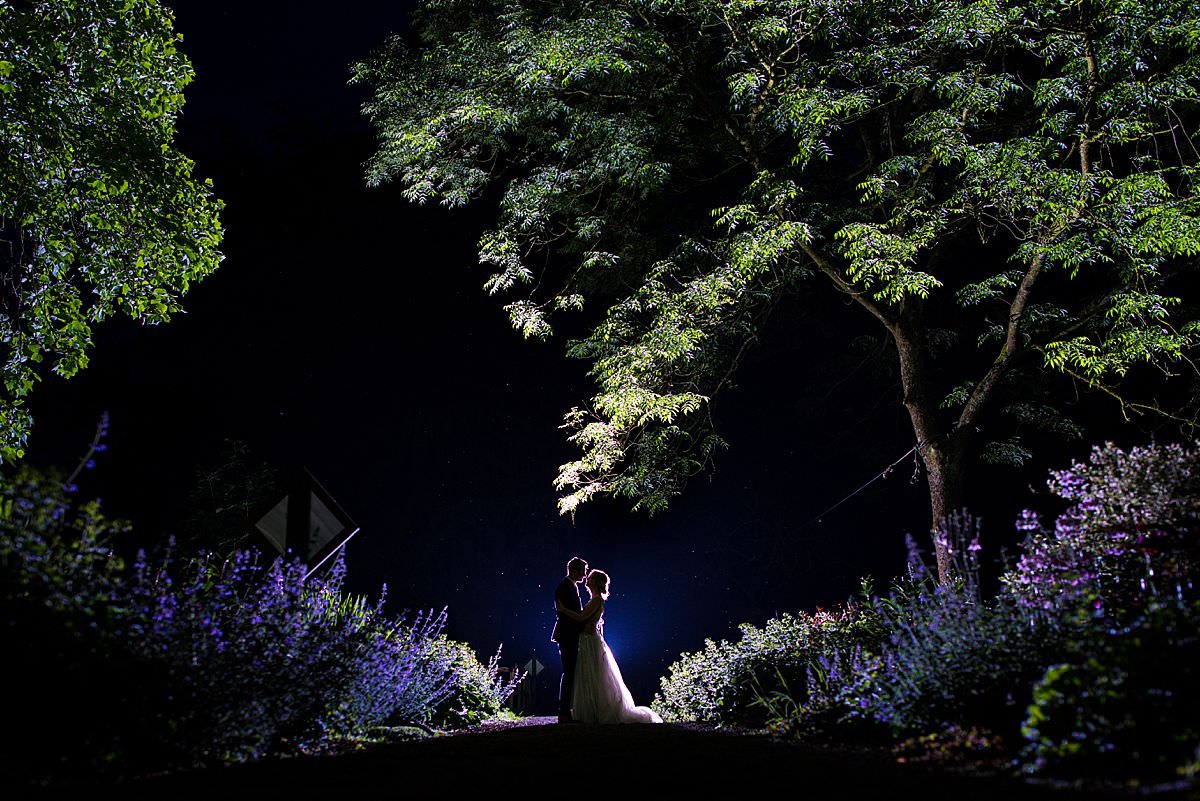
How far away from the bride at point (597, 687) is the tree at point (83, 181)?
6173 mm

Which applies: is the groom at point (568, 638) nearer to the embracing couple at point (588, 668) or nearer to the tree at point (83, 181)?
the embracing couple at point (588, 668)

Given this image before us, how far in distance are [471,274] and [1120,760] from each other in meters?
29.8

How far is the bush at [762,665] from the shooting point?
28.8ft

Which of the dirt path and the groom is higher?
the groom

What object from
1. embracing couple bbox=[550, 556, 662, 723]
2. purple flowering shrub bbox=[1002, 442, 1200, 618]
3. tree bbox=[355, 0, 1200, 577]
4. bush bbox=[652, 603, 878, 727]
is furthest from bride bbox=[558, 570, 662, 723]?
purple flowering shrub bbox=[1002, 442, 1200, 618]

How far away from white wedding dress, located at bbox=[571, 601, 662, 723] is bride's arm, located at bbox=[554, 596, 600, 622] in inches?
3.7

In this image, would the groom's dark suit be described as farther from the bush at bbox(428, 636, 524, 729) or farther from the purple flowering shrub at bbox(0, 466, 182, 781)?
the purple flowering shrub at bbox(0, 466, 182, 781)

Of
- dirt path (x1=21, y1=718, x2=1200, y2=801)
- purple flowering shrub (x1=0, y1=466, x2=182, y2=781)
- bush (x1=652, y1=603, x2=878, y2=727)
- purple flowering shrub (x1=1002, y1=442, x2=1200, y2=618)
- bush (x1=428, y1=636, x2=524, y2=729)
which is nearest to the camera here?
dirt path (x1=21, y1=718, x2=1200, y2=801)

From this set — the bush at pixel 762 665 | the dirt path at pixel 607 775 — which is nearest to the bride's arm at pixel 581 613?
the bush at pixel 762 665

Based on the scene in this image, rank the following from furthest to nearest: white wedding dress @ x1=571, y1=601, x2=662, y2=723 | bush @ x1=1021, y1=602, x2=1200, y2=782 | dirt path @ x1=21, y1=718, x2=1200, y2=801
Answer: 1. white wedding dress @ x1=571, y1=601, x2=662, y2=723
2. dirt path @ x1=21, y1=718, x2=1200, y2=801
3. bush @ x1=1021, y1=602, x2=1200, y2=782

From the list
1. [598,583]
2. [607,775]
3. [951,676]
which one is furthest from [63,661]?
[598,583]

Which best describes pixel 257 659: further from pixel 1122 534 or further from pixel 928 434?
pixel 928 434

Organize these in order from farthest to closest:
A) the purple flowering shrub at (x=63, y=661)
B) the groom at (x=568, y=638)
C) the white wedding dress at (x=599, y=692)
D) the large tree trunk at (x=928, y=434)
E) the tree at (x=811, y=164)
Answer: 1. the large tree trunk at (x=928, y=434)
2. the tree at (x=811, y=164)
3. the groom at (x=568, y=638)
4. the white wedding dress at (x=599, y=692)
5. the purple flowering shrub at (x=63, y=661)

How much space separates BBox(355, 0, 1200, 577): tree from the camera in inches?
427
